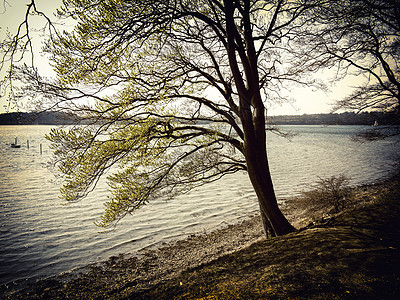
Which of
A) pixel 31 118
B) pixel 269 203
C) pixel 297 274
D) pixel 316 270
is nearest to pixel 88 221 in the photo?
pixel 31 118

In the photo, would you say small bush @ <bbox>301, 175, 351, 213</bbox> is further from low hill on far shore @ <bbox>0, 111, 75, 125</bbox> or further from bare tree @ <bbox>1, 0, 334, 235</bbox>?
low hill on far shore @ <bbox>0, 111, 75, 125</bbox>

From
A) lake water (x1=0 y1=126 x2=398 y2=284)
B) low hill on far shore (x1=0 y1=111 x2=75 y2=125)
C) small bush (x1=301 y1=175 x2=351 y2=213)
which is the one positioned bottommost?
lake water (x1=0 y1=126 x2=398 y2=284)

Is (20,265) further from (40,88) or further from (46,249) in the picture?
(40,88)

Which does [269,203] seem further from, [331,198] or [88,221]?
[88,221]

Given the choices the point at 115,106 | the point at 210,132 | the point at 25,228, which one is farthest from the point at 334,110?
the point at 25,228

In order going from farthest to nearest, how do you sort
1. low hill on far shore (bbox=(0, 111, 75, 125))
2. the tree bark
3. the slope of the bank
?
the tree bark < low hill on far shore (bbox=(0, 111, 75, 125)) < the slope of the bank

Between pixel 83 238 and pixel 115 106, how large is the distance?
26.9 ft

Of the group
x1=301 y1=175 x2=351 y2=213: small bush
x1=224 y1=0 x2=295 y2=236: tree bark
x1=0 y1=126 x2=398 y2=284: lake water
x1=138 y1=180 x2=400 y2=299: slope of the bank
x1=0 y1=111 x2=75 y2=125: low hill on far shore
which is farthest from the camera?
x1=301 y1=175 x2=351 y2=213: small bush

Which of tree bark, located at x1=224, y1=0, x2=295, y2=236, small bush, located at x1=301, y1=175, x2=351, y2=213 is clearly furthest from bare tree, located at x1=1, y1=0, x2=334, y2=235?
small bush, located at x1=301, y1=175, x2=351, y2=213

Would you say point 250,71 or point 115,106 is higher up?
point 250,71

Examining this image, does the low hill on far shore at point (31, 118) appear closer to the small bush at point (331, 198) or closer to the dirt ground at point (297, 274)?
the dirt ground at point (297, 274)

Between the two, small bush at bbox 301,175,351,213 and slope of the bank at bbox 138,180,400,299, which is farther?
small bush at bbox 301,175,351,213

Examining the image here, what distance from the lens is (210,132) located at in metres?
6.78

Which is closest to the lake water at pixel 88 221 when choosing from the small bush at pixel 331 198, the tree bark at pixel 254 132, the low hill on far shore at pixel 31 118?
the low hill on far shore at pixel 31 118
